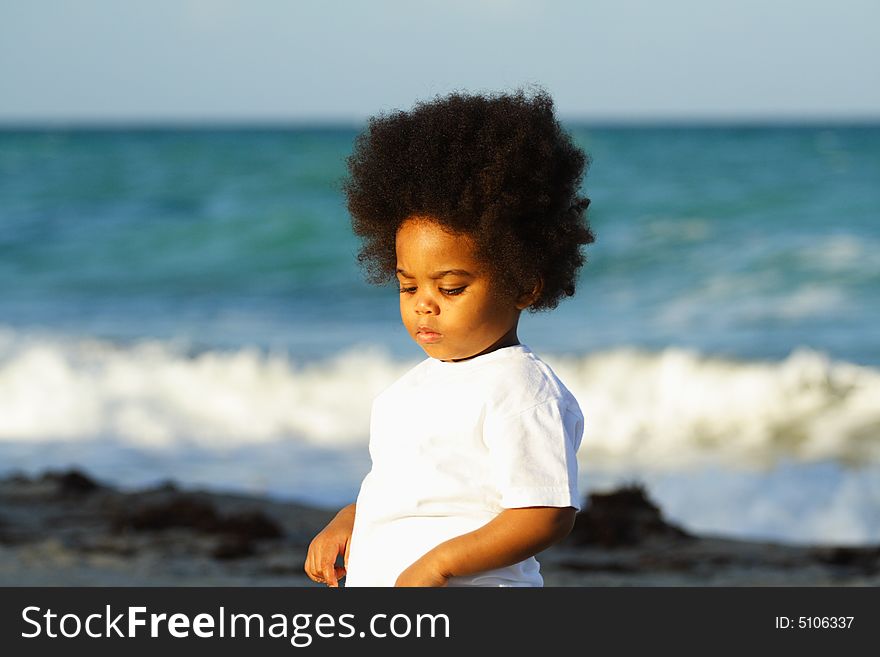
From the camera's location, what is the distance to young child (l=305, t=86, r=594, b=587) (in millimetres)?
2209

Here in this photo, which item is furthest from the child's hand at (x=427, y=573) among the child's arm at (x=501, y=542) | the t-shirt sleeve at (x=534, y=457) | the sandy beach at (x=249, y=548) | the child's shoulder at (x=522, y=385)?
the sandy beach at (x=249, y=548)

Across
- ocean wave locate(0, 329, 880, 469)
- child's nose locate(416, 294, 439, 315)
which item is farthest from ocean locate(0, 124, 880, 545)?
child's nose locate(416, 294, 439, 315)

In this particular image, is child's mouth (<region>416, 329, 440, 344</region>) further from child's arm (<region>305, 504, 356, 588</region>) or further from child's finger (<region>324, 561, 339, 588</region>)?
child's finger (<region>324, 561, 339, 588</region>)

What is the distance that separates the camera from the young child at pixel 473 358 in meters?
2.21

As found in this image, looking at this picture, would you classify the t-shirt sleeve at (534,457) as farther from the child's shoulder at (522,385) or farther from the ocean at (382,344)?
the ocean at (382,344)

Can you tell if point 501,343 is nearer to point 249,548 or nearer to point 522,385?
point 522,385

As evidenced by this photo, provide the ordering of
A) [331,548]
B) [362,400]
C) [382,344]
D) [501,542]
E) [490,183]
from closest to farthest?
[501,542], [490,183], [331,548], [362,400], [382,344]

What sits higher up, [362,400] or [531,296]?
[362,400]

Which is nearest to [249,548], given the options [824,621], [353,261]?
[824,621]

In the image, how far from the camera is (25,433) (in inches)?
375

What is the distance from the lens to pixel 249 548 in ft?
21.0

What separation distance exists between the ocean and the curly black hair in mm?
510

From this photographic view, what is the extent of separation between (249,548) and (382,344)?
5.62 metres

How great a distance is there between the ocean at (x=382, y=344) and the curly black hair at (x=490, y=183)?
1.67ft
